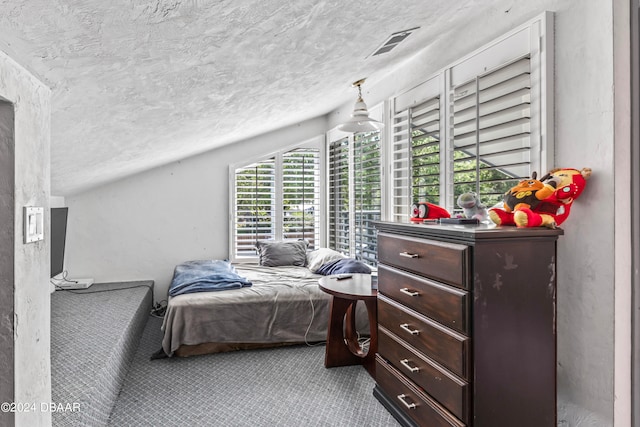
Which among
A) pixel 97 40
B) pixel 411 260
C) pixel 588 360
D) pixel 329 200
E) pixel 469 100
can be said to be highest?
pixel 469 100

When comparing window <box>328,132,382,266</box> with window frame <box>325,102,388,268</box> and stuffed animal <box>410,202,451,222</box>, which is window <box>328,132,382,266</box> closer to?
window frame <box>325,102,388,268</box>

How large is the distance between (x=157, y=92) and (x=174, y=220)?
9.73ft

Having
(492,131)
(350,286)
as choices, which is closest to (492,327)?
(492,131)

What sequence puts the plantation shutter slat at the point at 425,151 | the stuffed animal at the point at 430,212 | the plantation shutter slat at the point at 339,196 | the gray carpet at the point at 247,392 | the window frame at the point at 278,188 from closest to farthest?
the gray carpet at the point at 247,392
the stuffed animal at the point at 430,212
the plantation shutter slat at the point at 425,151
the plantation shutter slat at the point at 339,196
the window frame at the point at 278,188

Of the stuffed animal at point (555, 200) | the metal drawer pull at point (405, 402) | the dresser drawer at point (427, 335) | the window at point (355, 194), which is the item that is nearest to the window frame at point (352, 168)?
the window at point (355, 194)

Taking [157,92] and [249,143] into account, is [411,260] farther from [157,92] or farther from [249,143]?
[249,143]

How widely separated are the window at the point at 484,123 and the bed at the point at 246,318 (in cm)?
120

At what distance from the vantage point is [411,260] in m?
1.96

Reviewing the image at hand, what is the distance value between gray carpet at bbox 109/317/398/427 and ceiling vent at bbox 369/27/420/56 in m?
2.15

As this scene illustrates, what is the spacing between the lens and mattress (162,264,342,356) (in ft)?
9.80

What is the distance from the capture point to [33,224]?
118 centimetres

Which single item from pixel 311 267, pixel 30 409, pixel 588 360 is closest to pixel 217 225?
pixel 311 267

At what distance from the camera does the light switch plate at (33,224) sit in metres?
1.14

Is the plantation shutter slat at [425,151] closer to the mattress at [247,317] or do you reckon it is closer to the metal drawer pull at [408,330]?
the metal drawer pull at [408,330]
